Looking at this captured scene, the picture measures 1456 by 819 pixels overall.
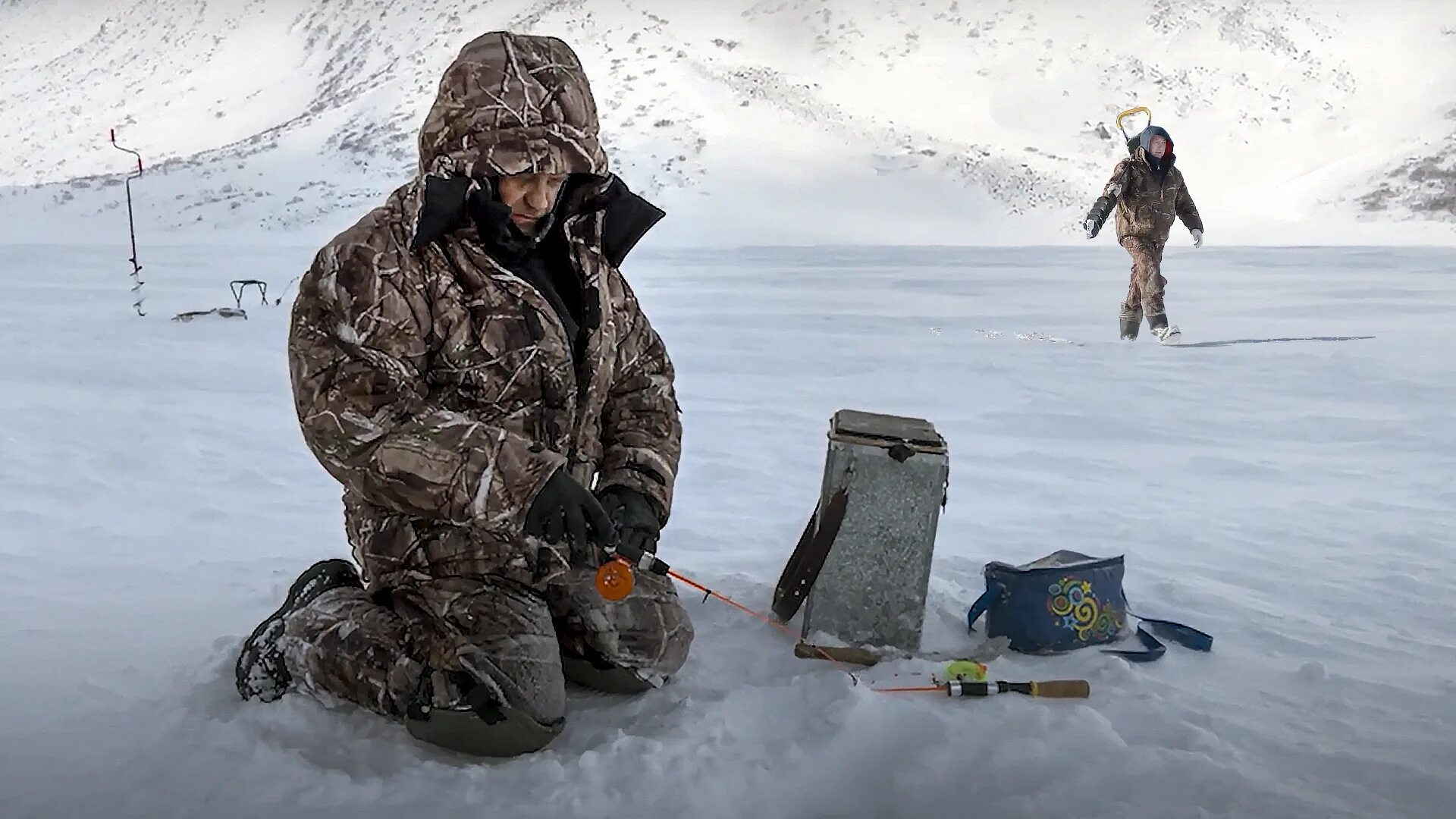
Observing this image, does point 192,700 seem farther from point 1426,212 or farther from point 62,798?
point 1426,212

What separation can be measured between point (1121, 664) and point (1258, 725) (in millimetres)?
284

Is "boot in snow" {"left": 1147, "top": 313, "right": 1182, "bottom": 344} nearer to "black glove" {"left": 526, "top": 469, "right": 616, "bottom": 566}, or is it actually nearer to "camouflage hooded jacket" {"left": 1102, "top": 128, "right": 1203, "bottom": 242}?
"camouflage hooded jacket" {"left": 1102, "top": 128, "right": 1203, "bottom": 242}

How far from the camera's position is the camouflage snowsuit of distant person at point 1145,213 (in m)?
7.52

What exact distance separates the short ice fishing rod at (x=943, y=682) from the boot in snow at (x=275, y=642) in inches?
22.0

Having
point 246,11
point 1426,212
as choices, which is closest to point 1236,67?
point 1426,212

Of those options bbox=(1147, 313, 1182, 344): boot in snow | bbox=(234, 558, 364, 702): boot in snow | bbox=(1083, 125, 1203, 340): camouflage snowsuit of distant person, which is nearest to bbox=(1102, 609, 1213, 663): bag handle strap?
bbox=(234, 558, 364, 702): boot in snow

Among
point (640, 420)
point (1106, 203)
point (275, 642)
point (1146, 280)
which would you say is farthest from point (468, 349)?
point (1146, 280)

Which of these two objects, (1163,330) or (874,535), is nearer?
(874,535)

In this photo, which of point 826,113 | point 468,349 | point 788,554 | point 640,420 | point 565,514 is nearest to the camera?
point 565,514

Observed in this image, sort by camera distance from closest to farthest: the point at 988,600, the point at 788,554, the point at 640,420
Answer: the point at 640,420
the point at 988,600
the point at 788,554

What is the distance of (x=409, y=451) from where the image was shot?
6.04ft

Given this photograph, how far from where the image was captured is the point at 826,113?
107ft

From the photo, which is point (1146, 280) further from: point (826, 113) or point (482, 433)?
point (826, 113)

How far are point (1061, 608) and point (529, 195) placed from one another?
1.46 metres
